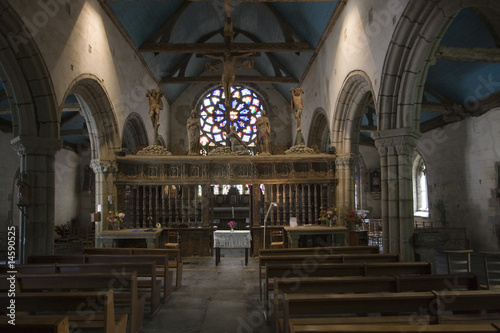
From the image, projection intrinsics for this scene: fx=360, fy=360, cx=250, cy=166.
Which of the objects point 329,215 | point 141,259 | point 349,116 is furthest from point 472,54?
point 141,259

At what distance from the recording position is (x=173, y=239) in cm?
1049

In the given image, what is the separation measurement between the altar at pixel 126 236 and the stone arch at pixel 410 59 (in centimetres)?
614

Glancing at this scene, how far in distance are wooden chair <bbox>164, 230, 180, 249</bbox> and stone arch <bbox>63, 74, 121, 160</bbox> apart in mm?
2937

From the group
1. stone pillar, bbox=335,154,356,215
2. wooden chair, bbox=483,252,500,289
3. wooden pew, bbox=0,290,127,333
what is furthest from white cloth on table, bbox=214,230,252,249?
wooden pew, bbox=0,290,127,333

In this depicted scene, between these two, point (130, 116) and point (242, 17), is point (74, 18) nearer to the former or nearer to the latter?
point (130, 116)

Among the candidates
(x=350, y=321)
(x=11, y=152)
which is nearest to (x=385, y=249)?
(x=350, y=321)

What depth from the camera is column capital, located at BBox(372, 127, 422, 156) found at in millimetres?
7453

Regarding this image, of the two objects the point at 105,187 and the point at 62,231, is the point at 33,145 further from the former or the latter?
the point at 62,231

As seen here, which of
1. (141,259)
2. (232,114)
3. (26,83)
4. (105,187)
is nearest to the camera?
(141,259)

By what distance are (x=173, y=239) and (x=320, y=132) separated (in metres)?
7.60

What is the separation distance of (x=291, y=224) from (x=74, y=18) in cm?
755

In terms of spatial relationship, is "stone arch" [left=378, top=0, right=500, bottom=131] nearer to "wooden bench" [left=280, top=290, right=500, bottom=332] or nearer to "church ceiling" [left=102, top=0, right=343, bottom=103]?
"church ceiling" [left=102, top=0, right=343, bottom=103]

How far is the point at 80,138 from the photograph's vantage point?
53.3 ft

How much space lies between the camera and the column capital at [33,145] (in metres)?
7.06
